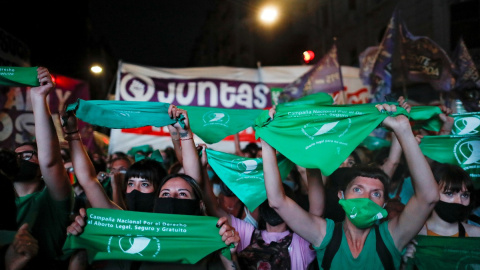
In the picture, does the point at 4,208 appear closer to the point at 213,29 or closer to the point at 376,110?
the point at 376,110

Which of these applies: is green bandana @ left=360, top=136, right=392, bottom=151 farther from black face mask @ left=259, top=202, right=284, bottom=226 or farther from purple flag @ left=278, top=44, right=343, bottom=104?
black face mask @ left=259, top=202, right=284, bottom=226

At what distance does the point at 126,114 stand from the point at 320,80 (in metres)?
5.35

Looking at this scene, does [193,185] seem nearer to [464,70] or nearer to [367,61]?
[464,70]

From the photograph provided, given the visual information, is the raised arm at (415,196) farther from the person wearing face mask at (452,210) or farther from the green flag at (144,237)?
the green flag at (144,237)

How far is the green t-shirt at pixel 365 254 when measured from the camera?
2455mm

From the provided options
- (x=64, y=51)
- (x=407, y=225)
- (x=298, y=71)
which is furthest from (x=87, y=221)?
(x=64, y=51)

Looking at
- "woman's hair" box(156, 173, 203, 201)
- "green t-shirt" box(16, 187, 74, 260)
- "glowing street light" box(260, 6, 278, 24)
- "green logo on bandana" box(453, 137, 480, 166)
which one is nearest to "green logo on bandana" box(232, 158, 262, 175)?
"woman's hair" box(156, 173, 203, 201)

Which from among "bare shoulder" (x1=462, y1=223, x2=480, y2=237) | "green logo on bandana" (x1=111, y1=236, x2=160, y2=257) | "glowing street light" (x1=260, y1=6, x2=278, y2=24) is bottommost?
"bare shoulder" (x1=462, y1=223, x2=480, y2=237)

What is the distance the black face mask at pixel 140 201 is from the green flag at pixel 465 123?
9.11 ft

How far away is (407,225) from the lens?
2434 mm

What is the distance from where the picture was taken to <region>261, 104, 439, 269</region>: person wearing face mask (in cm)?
241

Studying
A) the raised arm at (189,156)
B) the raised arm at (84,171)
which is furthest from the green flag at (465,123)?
the raised arm at (84,171)

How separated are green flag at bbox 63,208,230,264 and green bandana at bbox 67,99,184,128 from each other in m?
0.80

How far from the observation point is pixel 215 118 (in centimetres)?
365
